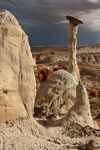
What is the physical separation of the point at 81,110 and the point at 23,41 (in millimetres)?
3592

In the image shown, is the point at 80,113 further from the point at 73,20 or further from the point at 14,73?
the point at 73,20

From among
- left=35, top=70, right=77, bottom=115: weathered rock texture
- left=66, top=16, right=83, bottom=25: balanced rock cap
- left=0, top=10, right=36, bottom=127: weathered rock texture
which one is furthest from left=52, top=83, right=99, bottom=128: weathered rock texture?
left=66, top=16, right=83, bottom=25: balanced rock cap

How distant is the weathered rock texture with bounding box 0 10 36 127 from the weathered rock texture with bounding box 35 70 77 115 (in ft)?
12.9

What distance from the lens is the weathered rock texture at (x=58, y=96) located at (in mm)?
7723

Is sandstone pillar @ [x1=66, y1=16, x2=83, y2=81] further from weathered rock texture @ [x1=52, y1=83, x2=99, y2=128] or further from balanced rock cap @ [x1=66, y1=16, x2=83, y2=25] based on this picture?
weathered rock texture @ [x1=52, y1=83, x2=99, y2=128]

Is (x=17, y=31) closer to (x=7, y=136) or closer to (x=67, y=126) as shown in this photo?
(x=7, y=136)

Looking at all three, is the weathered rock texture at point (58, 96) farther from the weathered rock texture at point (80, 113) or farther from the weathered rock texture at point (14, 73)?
the weathered rock texture at point (14, 73)

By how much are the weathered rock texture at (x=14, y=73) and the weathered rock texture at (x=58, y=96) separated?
3.94 meters

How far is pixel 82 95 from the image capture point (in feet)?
20.4

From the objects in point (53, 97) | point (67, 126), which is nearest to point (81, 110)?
point (67, 126)

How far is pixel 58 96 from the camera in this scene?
782cm

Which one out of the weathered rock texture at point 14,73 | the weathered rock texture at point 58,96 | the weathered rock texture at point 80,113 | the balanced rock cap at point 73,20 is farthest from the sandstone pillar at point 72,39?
the weathered rock texture at point 14,73

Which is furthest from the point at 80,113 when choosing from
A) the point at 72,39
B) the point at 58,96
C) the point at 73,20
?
the point at 73,20

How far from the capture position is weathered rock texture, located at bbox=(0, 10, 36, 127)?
328 centimetres
